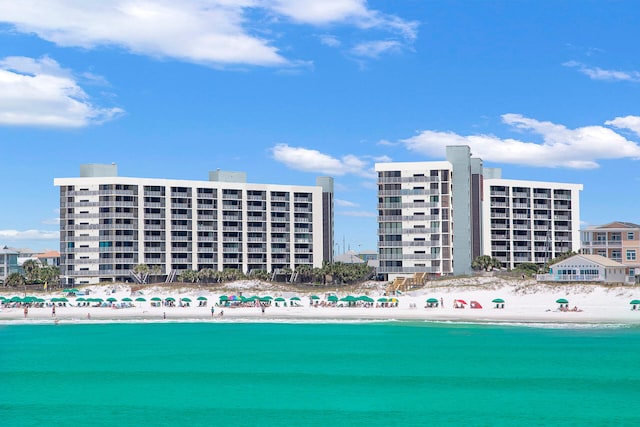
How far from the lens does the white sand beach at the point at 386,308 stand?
347 ft

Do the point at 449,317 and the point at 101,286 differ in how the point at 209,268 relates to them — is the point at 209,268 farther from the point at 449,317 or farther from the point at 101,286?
the point at 449,317

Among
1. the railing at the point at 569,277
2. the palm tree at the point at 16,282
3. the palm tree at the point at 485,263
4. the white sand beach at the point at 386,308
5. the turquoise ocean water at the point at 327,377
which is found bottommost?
the turquoise ocean water at the point at 327,377

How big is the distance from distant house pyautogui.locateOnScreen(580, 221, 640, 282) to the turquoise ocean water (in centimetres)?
6005

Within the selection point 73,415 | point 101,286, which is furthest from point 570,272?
point 73,415

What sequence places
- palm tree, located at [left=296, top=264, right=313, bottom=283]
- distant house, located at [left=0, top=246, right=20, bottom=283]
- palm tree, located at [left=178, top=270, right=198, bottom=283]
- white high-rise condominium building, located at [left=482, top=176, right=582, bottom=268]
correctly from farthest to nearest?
distant house, located at [left=0, top=246, right=20, bottom=283] → palm tree, located at [left=296, top=264, right=313, bottom=283] → white high-rise condominium building, located at [left=482, top=176, right=582, bottom=268] → palm tree, located at [left=178, top=270, right=198, bottom=283]

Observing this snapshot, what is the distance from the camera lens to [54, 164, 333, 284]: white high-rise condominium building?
151000mm

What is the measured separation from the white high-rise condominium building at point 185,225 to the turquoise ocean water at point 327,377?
54297 mm

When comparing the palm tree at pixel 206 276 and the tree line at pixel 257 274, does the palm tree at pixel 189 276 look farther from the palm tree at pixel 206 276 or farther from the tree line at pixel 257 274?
the palm tree at pixel 206 276

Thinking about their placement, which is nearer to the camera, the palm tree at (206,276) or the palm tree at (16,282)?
the palm tree at (16,282)

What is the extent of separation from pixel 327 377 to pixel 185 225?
9945cm

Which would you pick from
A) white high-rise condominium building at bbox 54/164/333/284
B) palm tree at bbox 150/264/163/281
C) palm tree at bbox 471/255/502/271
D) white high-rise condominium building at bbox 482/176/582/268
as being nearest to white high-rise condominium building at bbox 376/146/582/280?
palm tree at bbox 471/255/502/271

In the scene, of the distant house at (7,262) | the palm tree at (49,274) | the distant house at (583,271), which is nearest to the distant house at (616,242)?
the distant house at (583,271)

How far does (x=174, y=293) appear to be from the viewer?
13038cm

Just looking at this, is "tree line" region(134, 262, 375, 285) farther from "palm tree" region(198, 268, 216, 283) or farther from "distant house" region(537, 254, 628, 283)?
"distant house" region(537, 254, 628, 283)
